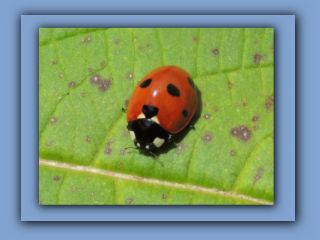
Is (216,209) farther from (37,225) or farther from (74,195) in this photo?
(37,225)

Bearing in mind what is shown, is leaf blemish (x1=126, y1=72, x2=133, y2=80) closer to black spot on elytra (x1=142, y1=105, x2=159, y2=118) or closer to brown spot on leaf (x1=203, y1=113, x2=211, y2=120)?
black spot on elytra (x1=142, y1=105, x2=159, y2=118)

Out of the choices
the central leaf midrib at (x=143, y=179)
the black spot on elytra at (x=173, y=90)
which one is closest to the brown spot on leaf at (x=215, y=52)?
the black spot on elytra at (x=173, y=90)

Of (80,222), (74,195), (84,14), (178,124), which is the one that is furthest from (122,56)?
(80,222)

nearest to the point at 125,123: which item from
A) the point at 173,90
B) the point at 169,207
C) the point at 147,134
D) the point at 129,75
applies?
the point at 147,134

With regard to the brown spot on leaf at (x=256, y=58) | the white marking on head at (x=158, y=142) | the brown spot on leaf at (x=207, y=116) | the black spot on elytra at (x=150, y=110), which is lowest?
the white marking on head at (x=158, y=142)

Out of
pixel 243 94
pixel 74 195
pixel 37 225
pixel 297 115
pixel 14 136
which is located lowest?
pixel 37 225

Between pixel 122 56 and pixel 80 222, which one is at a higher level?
pixel 122 56

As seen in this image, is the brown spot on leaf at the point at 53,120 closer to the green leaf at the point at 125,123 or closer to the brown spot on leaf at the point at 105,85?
the green leaf at the point at 125,123
